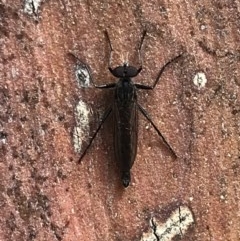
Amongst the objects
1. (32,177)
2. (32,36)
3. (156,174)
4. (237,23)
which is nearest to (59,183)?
(32,177)

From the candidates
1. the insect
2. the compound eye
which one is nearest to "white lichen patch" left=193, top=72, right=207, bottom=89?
the insect

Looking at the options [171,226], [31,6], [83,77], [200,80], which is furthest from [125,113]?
[31,6]

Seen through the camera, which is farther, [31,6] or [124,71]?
[124,71]

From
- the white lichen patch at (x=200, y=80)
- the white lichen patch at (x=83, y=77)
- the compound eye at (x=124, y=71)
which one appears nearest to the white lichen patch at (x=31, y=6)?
the white lichen patch at (x=83, y=77)

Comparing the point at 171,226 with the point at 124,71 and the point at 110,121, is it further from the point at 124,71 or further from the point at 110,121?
the point at 124,71

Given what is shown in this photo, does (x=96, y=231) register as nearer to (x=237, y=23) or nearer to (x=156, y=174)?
(x=156, y=174)

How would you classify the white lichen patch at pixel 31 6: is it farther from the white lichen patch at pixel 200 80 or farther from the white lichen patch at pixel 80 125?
the white lichen patch at pixel 200 80

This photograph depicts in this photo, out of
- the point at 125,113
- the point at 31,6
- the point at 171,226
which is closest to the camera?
the point at 31,6
